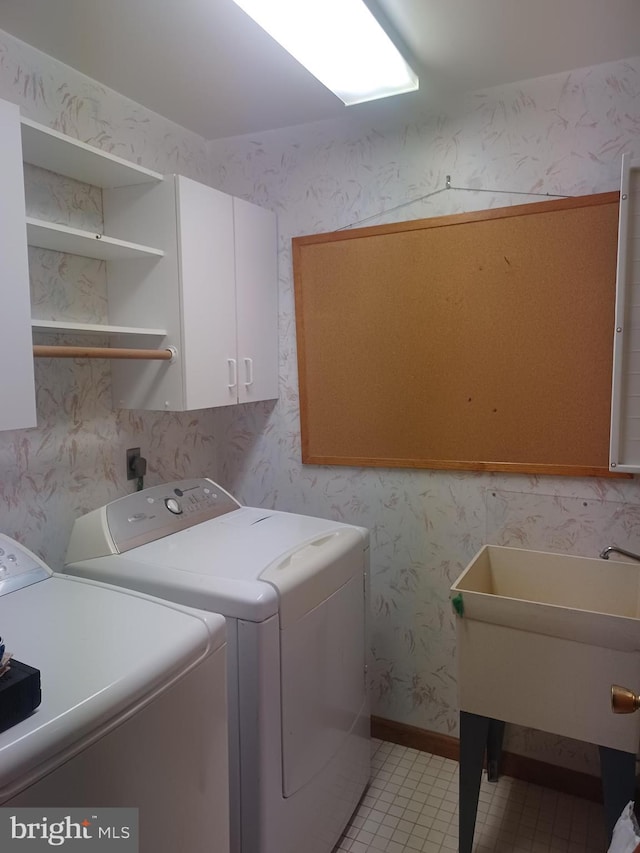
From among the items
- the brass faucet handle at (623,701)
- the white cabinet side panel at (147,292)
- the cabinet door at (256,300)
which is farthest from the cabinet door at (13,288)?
the brass faucet handle at (623,701)

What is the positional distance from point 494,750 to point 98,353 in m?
1.91

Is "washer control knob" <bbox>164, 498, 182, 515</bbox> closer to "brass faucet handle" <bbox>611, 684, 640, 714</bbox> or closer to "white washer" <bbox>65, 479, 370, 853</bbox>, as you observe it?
"white washer" <bbox>65, 479, 370, 853</bbox>

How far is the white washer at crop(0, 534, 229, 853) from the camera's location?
0.91 m

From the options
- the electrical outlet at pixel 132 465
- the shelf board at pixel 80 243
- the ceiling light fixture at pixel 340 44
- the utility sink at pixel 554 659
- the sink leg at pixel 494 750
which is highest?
the ceiling light fixture at pixel 340 44

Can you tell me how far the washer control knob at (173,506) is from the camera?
1979 millimetres

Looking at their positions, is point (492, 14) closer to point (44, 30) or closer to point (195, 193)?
point (195, 193)

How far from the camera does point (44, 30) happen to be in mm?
1650

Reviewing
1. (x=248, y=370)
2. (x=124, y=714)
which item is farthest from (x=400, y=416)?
(x=124, y=714)

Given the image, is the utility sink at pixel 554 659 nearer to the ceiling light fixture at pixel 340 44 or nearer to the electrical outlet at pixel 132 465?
the electrical outlet at pixel 132 465

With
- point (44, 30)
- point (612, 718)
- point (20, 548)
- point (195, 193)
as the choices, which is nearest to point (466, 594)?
point (612, 718)

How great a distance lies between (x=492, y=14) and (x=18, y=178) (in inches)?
51.4

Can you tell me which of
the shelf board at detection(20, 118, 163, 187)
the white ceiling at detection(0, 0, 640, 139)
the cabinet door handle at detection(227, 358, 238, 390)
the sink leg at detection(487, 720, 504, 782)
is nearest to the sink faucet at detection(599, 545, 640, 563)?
the sink leg at detection(487, 720, 504, 782)

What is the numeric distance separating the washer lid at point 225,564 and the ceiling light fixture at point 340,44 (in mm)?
1387

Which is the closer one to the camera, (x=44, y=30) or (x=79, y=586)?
(x=79, y=586)
